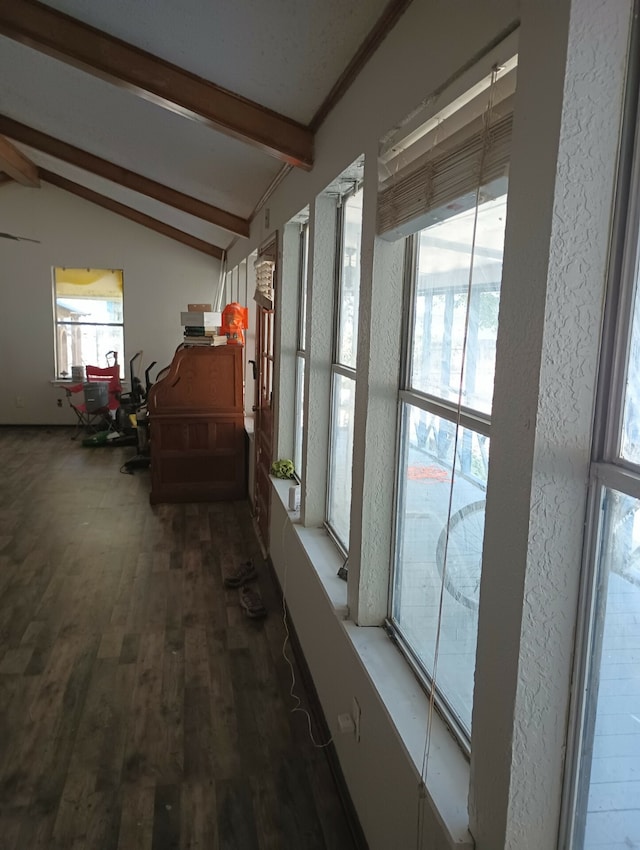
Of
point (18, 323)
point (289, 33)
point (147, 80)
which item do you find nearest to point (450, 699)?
point (289, 33)

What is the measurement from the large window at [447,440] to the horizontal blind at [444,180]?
0.16 feet

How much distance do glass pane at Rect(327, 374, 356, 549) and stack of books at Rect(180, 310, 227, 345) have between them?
2.59m

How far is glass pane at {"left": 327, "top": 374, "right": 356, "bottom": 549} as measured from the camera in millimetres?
2803

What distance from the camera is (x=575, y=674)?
1086mm

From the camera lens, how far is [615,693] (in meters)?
1.03

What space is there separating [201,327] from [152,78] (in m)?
2.73

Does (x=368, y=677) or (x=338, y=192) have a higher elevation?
(x=338, y=192)

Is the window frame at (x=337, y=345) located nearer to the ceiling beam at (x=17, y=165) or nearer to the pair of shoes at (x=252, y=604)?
the pair of shoes at (x=252, y=604)

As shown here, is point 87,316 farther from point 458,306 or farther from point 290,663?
point 458,306

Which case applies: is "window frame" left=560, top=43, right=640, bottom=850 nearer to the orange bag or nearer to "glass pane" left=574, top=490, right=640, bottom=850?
"glass pane" left=574, top=490, right=640, bottom=850

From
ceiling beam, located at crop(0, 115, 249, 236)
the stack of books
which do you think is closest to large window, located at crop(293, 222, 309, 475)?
the stack of books

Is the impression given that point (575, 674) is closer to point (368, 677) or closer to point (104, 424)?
point (368, 677)

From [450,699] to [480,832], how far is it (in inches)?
16.8

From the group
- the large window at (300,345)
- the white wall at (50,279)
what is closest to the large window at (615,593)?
the large window at (300,345)
